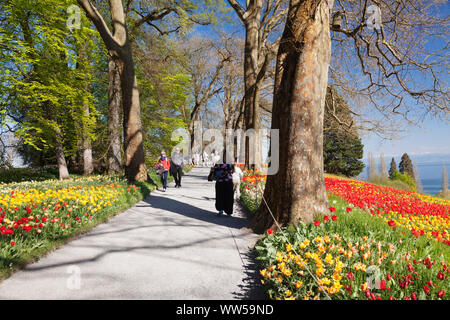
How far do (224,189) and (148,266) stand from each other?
3193 mm

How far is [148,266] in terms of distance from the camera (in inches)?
129

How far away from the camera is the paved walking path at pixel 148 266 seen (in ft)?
8.75

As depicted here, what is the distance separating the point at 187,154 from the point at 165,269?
30.2 meters

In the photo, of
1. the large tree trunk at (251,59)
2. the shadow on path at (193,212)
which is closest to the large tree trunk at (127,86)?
the shadow on path at (193,212)

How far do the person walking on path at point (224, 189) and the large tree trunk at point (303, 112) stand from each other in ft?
6.84

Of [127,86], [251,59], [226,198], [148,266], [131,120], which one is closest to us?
[148,266]

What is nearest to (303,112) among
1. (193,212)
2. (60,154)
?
(193,212)

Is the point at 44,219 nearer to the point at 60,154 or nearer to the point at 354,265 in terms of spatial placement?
the point at 354,265

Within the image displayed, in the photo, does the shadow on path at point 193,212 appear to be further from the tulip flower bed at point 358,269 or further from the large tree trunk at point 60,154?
the large tree trunk at point 60,154

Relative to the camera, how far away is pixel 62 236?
402 cm

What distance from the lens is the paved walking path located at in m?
2.67

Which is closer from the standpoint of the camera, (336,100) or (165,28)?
(336,100)
